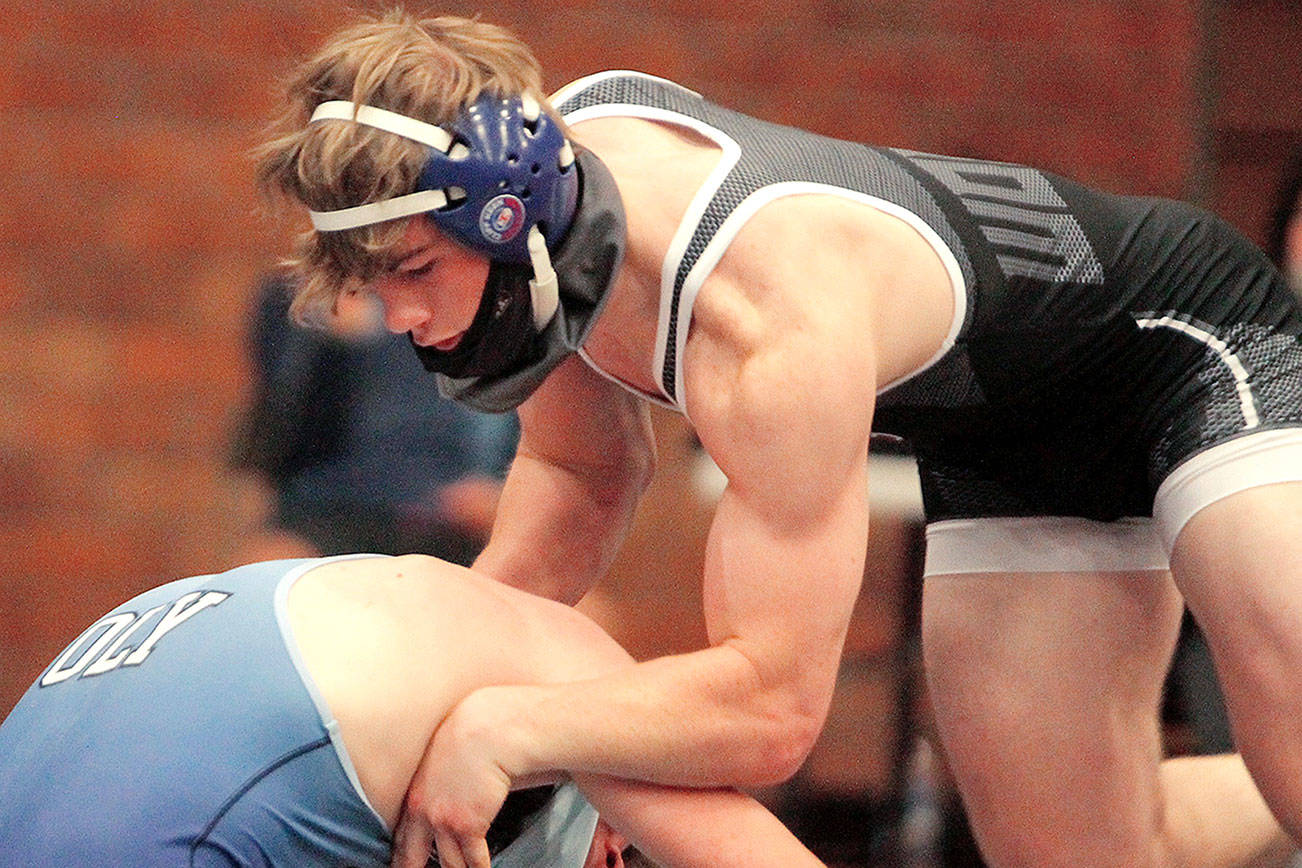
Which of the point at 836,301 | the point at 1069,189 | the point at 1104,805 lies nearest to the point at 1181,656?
the point at 1104,805

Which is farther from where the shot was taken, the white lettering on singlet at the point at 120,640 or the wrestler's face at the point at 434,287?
the wrestler's face at the point at 434,287

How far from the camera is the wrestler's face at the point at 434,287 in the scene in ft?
5.47

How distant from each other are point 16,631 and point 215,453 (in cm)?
60

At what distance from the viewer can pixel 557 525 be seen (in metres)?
2.09

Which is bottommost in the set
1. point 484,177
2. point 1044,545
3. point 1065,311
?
point 1044,545

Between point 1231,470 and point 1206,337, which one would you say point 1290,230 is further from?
point 1231,470

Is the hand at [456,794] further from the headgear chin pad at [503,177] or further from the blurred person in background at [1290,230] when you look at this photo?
the blurred person in background at [1290,230]

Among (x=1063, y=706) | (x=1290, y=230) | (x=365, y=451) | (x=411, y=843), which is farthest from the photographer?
(x=365, y=451)

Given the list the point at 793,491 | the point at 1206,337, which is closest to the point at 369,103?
the point at 793,491

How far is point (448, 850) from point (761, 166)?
0.77m

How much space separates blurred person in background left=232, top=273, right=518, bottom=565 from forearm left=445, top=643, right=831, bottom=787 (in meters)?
1.49

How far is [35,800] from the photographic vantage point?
1.42m

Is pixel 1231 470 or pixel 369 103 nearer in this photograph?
pixel 369 103

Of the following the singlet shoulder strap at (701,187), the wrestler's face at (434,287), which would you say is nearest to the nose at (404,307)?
the wrestler's face at (434,287)
